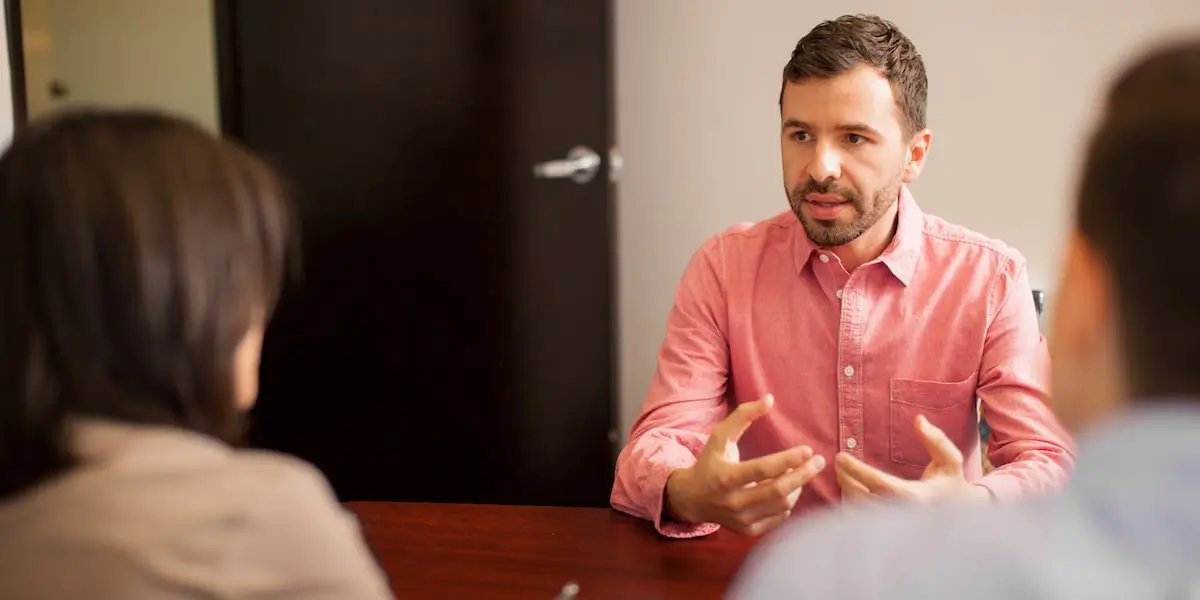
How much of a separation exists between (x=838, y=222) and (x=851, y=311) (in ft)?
0.43

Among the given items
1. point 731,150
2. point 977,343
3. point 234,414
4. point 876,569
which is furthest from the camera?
point 731,150

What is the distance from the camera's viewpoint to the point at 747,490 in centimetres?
124

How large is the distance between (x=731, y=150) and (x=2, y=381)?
75.2 inches

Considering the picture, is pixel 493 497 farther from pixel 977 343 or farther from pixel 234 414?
pixel 234 414

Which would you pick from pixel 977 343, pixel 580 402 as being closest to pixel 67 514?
pixel 977 343

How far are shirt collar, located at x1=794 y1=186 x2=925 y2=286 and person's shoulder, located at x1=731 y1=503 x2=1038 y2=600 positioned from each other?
1030 millimetres

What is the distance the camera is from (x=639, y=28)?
2539 mm

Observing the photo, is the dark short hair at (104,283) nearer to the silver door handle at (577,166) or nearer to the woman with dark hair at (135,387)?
the woman with dark hair at (135,387)

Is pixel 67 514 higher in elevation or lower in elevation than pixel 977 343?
higher

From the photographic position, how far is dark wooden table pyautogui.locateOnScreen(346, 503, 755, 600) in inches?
43.0

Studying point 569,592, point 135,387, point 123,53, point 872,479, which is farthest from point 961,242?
point 123,53

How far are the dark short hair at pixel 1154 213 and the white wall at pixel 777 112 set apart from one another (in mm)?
1834

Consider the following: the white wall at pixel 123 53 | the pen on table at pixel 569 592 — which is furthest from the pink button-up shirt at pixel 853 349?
the white wall at pixel 123 53

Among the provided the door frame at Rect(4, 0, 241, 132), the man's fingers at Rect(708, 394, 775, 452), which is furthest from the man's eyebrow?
the door frame at Rect(4, 0, 241, 132)
